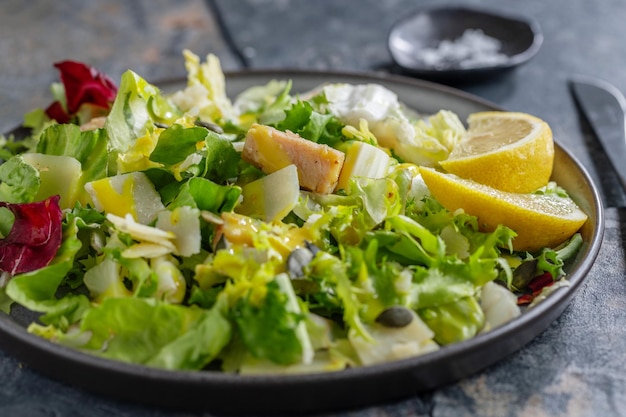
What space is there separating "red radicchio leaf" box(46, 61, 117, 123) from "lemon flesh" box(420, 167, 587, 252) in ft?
4.94

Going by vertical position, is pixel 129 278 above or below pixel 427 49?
above

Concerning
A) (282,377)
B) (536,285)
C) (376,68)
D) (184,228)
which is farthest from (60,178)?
(376,68)

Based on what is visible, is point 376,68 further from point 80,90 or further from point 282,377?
point 282,377

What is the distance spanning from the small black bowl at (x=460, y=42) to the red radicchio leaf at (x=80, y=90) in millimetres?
1738

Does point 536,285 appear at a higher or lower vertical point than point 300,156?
lower

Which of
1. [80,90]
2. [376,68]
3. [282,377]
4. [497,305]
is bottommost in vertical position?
[376,68]

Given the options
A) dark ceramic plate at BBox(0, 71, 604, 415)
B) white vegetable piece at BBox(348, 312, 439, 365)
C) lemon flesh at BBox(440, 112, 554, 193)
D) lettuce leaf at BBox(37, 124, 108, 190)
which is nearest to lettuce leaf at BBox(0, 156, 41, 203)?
lettuce leaf at BBox(37, 124, 108, 190)

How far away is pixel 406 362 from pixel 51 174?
1412mm

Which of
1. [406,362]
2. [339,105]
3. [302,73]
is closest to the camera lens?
[406,362]

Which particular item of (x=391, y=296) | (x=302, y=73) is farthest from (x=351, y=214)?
(x=302, y=73)

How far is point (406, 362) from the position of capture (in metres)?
1.75

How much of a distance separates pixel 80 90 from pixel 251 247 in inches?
57.6

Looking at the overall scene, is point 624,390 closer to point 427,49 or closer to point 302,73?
point 302,73

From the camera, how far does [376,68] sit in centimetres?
437
